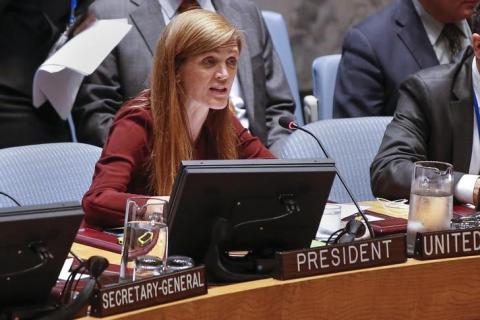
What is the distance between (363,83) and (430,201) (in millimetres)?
1919

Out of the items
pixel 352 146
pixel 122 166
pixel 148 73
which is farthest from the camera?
pixel 148 73

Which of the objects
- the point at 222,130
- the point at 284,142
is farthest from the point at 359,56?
the point at 222,130

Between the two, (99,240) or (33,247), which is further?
(99,240)

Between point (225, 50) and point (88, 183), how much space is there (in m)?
0.62

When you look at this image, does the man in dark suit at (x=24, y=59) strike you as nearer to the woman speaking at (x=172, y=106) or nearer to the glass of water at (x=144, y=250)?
the woman speaking at (x=172, y=106)

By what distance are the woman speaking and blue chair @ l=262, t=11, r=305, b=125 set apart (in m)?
1.66

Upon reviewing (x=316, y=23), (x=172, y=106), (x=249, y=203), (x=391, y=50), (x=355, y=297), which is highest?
(x=316, y=23)

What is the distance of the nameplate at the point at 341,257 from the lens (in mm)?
2105

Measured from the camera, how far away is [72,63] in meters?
3.28

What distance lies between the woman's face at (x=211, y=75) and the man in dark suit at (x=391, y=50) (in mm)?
1437

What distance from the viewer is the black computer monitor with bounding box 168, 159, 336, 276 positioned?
6.80 ft

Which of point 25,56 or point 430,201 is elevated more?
point 25,56

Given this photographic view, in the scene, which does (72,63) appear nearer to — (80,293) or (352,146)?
(352,146)

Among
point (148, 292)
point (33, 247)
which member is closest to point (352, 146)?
point (148, 292)
